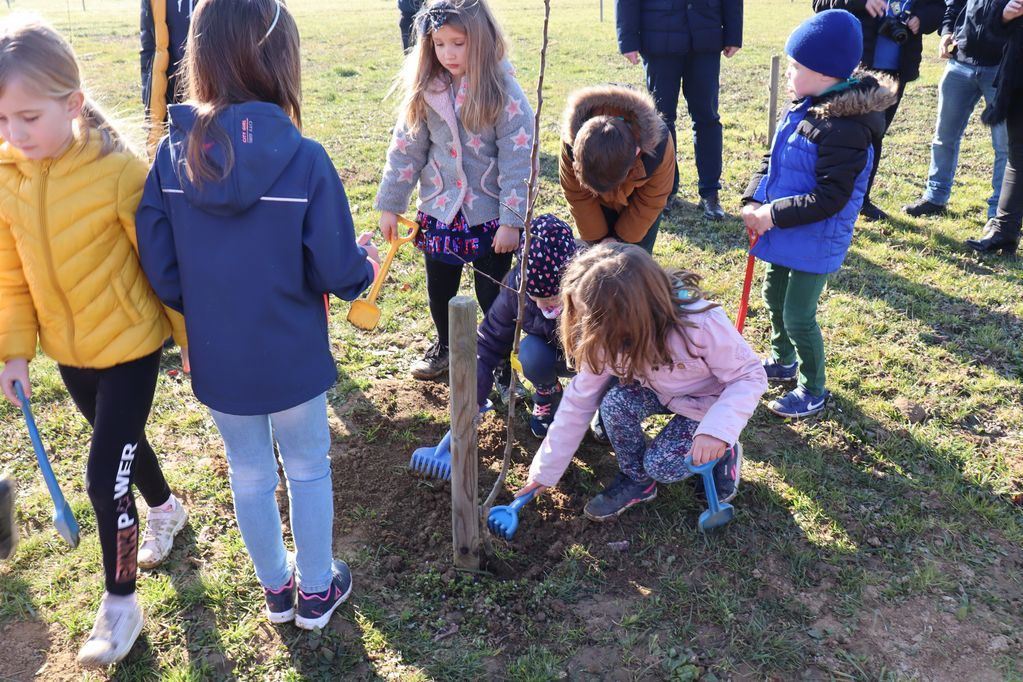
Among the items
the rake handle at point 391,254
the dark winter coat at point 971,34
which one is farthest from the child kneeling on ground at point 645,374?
the dark winter coat at point 971,34

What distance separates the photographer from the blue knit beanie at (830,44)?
311cm

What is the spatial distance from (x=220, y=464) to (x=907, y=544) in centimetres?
264

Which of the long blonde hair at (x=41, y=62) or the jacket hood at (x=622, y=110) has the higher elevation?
the long blonde hair at (x=41, y=62)

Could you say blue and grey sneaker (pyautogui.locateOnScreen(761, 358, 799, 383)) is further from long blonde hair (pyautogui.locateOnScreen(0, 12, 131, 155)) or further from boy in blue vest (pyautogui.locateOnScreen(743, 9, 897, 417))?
long blonde hair (pyautogui.locateOnScreen(0, 12, 131, 155))

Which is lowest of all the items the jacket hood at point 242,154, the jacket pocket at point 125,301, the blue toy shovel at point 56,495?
the blue toy shovel at point 56,495

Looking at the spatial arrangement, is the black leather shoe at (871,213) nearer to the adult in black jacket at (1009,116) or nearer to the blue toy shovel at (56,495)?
the adult in black jacket at (1009,116)

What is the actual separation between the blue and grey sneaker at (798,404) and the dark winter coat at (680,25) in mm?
2665

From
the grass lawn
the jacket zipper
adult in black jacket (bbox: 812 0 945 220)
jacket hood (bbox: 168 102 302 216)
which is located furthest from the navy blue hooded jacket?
adult in black jacket (bbox: 812 0 945 220)

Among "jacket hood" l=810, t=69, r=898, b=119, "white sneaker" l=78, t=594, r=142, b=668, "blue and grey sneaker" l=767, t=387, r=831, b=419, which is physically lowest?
"white sneaker" l=78, t=594, r=142, b=668

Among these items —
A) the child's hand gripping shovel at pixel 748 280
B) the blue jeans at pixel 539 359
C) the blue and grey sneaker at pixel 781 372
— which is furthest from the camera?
the blue and grey sneaker at pixel 781 372

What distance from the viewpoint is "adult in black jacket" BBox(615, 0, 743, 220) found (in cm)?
520

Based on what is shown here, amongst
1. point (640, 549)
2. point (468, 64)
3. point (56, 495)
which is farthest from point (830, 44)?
point (56, 495)

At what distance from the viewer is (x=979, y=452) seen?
3.29 metres

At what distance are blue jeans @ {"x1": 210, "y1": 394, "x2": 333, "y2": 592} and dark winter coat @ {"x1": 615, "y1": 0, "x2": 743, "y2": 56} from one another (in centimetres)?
397
